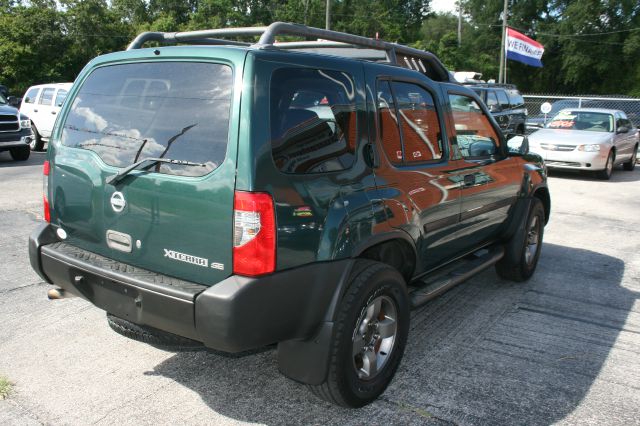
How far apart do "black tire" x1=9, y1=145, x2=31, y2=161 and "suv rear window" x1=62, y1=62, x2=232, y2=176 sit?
12.0m

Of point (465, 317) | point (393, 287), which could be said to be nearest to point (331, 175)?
point (393, 287)

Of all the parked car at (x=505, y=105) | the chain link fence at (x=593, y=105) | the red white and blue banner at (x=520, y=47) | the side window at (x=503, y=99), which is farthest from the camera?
the red white and blue banner at (x=520, y=47)

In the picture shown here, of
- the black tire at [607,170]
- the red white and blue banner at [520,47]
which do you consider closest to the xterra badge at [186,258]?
the black tire at [607,170]

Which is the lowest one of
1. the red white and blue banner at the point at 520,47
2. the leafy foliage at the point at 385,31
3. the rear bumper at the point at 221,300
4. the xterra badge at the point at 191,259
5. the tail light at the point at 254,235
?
the rear bumper at the point at 221,300

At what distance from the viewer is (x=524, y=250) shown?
5.39 meters

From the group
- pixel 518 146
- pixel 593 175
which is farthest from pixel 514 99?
pixel 518 146

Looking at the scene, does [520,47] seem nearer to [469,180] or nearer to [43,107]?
[43,107]

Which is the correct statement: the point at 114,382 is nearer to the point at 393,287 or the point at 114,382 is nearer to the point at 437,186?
the point at 393,287

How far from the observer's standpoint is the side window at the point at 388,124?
11.3 feet

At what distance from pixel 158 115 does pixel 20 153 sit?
12.9m

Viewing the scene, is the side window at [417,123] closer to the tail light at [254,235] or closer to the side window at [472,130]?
the side window at [472,130]

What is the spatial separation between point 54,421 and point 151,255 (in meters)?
1.04

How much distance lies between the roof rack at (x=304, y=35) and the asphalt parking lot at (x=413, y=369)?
1856 mm

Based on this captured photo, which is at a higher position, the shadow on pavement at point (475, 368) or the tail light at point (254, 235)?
the tail light at point (254, 235)
